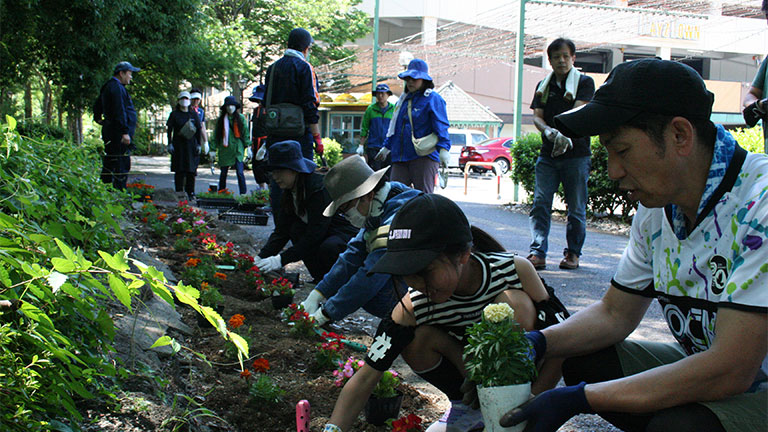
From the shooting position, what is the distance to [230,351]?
3607 mm

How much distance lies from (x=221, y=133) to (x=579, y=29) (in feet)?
36.6

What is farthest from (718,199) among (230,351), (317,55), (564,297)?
(317,55)

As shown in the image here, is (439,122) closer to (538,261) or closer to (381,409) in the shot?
(538,261)

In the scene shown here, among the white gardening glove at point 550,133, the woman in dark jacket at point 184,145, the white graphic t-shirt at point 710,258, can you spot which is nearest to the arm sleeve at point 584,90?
the white gardening glove at point 550,133

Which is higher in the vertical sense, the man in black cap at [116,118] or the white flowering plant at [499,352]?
the man in black cap at [116,118]

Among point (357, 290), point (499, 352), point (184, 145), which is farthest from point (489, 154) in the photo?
point (499, 352)

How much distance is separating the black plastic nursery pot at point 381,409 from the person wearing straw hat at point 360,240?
2.34ft

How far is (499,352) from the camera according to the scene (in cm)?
206

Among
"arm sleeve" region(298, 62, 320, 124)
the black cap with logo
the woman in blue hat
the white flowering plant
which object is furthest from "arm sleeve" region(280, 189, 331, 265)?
the white flowering plant

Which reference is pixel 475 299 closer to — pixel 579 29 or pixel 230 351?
pixel 230 351

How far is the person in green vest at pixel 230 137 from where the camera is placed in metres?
12.4

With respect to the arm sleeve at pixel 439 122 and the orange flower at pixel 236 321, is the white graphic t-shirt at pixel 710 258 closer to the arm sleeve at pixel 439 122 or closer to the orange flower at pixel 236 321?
the orange flower at pixel 236 321

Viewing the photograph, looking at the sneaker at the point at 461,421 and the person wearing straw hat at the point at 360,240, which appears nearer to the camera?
the sneaker at the point at 461,421

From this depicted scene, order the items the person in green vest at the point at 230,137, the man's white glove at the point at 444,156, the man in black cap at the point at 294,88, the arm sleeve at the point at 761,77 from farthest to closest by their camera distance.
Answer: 1. the person in green vest at the point at 230,137
2. the man's white glove at the point at 444,156
3. the man in black cap at the point at 294,88
4. the arm sleeve at the point at 761,77
